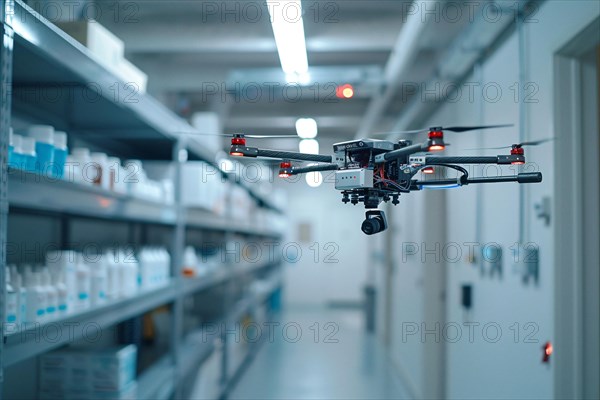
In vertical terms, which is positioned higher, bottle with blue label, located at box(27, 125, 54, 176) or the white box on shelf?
the white box on shelf

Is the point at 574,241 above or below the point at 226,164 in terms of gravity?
below

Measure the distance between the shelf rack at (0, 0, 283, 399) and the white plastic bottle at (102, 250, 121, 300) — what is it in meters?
0.06

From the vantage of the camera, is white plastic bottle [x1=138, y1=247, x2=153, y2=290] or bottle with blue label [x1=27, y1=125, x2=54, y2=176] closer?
bottle with blue label [x1=27, y1=125, x2=54, y2=176]

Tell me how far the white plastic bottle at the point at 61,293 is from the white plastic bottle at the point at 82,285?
10cm

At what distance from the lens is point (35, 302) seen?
5.98 ft

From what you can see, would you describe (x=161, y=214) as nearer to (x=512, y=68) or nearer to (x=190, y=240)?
(x=512, y=68)

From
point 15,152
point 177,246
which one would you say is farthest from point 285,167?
point 177,246

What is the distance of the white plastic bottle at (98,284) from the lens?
226 centimetres

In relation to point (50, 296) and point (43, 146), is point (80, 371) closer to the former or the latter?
point (50, 296)

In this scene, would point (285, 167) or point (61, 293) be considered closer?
point (285, 167)

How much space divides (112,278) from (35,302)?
1.98 ft

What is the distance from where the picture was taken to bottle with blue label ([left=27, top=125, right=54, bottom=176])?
1.92 metres

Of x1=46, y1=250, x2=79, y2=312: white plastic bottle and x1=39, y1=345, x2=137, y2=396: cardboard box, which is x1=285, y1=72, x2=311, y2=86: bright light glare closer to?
x1=46, y1=250, x2=79, y2=312: white plastic bottle

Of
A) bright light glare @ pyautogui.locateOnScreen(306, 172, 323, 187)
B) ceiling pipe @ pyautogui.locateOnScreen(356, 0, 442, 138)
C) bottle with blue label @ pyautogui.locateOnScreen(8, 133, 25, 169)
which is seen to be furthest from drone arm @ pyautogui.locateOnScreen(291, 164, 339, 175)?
bottle with blue label @ pyautogui.locateOnScreen(8, 133, 25, 169)
